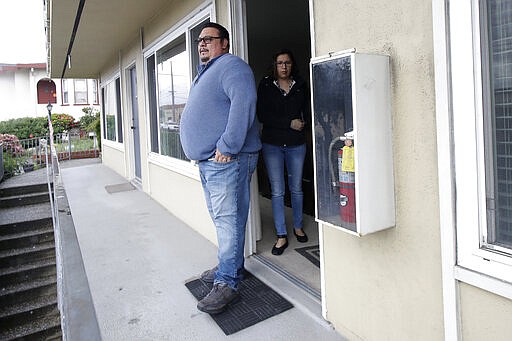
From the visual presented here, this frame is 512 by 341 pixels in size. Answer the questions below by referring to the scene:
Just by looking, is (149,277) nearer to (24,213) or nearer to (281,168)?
(281,168)

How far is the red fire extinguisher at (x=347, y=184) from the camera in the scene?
167 cm

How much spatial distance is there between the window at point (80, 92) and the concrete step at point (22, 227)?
48.4ft

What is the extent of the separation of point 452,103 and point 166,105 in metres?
3.87

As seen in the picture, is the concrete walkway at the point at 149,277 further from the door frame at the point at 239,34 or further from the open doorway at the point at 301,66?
the open doorway at the point at 301,66

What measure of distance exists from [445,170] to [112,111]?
8.26 meters

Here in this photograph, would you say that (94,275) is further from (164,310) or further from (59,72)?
(59,72)

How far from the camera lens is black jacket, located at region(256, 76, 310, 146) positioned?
301 cm

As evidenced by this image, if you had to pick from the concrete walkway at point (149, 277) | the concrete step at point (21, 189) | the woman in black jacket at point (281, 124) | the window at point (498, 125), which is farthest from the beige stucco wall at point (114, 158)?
the window at point (498, 125)

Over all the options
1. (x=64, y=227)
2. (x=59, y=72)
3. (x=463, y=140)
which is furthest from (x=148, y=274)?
(x=59, y=72)

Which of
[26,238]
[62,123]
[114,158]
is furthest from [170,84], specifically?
[62,123]

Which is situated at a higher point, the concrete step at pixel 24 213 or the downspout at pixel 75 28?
the downspout at pixel 75 28

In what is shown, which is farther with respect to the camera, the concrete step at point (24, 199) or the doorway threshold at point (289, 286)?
the concrete step at point (24, 199)

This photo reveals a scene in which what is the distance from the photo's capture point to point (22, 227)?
802cm

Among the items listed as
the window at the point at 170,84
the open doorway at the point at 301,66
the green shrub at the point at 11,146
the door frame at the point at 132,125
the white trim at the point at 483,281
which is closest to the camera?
the white trim at the point at 483,281
